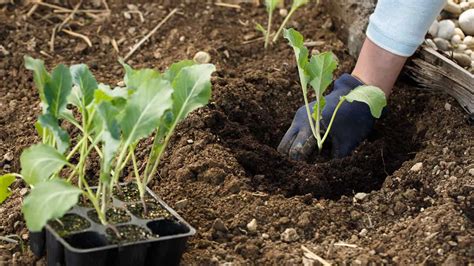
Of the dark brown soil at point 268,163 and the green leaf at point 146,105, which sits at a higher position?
the green leaf at point 146,105

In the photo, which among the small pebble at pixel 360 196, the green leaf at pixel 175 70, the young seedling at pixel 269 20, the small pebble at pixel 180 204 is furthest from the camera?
the young seedling at pixel 269 20

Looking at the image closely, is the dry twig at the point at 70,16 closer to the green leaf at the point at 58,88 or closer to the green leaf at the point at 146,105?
the green leaf at the point at 58,88

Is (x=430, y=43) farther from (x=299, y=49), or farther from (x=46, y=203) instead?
(x=46, y=203)

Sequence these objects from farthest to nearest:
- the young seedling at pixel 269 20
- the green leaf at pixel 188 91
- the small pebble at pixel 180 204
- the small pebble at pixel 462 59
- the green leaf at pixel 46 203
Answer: the young seedling at pixel 269 20, the small pebble at pixel 462 59, the small pebble at pixel 180 204, the green leaf at pixel 188 91, the green leaf at pixel 46 203

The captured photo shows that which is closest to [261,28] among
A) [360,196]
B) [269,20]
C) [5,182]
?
[269,20]

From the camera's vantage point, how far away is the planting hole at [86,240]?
1960 mm

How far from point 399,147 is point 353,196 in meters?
0.32

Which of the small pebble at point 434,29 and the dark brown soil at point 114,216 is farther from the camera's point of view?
the small pebble at point 434,29

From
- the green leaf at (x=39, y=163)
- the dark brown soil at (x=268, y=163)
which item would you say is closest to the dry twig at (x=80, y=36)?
the dark brown soil at (x=268, y=163)

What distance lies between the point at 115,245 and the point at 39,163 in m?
0.24

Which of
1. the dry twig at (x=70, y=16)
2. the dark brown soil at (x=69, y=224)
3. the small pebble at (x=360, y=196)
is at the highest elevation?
the dark brown soil at (x=69, y=224)

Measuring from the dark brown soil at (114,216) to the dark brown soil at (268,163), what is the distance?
0.17 meters

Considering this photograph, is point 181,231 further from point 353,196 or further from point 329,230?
point 353,196

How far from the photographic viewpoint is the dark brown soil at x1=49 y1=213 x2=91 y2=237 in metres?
1.97
